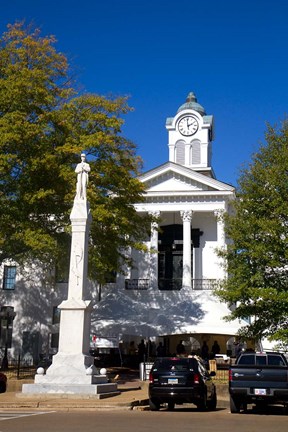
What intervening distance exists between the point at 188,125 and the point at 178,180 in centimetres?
1101

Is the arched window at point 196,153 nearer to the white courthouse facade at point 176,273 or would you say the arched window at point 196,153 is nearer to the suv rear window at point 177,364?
the white courthouse facade at point 176,273

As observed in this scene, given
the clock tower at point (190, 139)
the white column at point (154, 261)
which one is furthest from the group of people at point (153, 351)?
the clock tower at point (190, 139)

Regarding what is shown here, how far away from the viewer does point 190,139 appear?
164 feet

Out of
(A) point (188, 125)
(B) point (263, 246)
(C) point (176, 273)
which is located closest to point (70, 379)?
(B) point (263, 246)

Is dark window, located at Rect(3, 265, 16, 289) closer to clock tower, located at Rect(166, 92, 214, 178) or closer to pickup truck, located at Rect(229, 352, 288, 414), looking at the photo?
clock tower, located at Rect(166, 92, 214, 178)

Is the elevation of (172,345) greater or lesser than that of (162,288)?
lesser

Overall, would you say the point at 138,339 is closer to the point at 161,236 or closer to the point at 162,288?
the point at 162,288

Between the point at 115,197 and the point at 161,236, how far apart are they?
16762 mm

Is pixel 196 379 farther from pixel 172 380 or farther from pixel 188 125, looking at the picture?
pixel 188 125

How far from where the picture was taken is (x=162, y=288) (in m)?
41.6

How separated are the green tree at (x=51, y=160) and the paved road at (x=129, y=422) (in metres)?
10.6

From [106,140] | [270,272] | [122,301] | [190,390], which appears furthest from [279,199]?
[122,301]

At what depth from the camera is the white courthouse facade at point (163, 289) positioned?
3366 cm

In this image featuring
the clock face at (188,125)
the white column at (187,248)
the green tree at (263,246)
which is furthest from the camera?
the clock face at (188,125)
